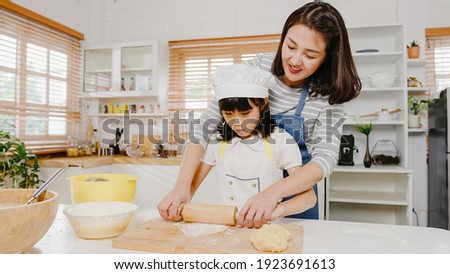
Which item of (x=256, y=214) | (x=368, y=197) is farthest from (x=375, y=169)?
(x=256, y=214)

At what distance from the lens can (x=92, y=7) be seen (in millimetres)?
3957

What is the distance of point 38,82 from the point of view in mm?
3289

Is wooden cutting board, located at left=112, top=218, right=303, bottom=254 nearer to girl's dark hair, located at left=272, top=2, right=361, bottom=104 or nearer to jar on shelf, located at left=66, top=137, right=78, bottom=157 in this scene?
girl's dark hair, located at left=272, top=2, right=361, bottom=104

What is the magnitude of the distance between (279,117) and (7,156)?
2.35m

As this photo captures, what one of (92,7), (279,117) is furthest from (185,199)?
(92,7)

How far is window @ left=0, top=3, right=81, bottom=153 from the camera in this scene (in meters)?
2.95

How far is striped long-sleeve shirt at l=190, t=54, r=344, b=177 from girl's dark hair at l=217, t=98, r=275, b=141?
0.05 m

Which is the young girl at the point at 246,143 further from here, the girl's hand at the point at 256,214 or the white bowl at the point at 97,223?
the white bowl at the point at 97,223

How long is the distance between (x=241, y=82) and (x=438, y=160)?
2.54m

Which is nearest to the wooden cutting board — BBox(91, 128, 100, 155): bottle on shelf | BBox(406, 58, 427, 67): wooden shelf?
BBox(406, 58, 427, 67): wooden shelf

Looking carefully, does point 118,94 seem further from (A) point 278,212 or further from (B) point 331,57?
(A) point 278,212

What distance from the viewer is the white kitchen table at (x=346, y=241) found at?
836 mm

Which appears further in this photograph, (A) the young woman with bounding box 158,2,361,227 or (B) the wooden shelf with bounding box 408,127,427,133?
(B) the wooden shelf with bounding box 408,127,427,133
